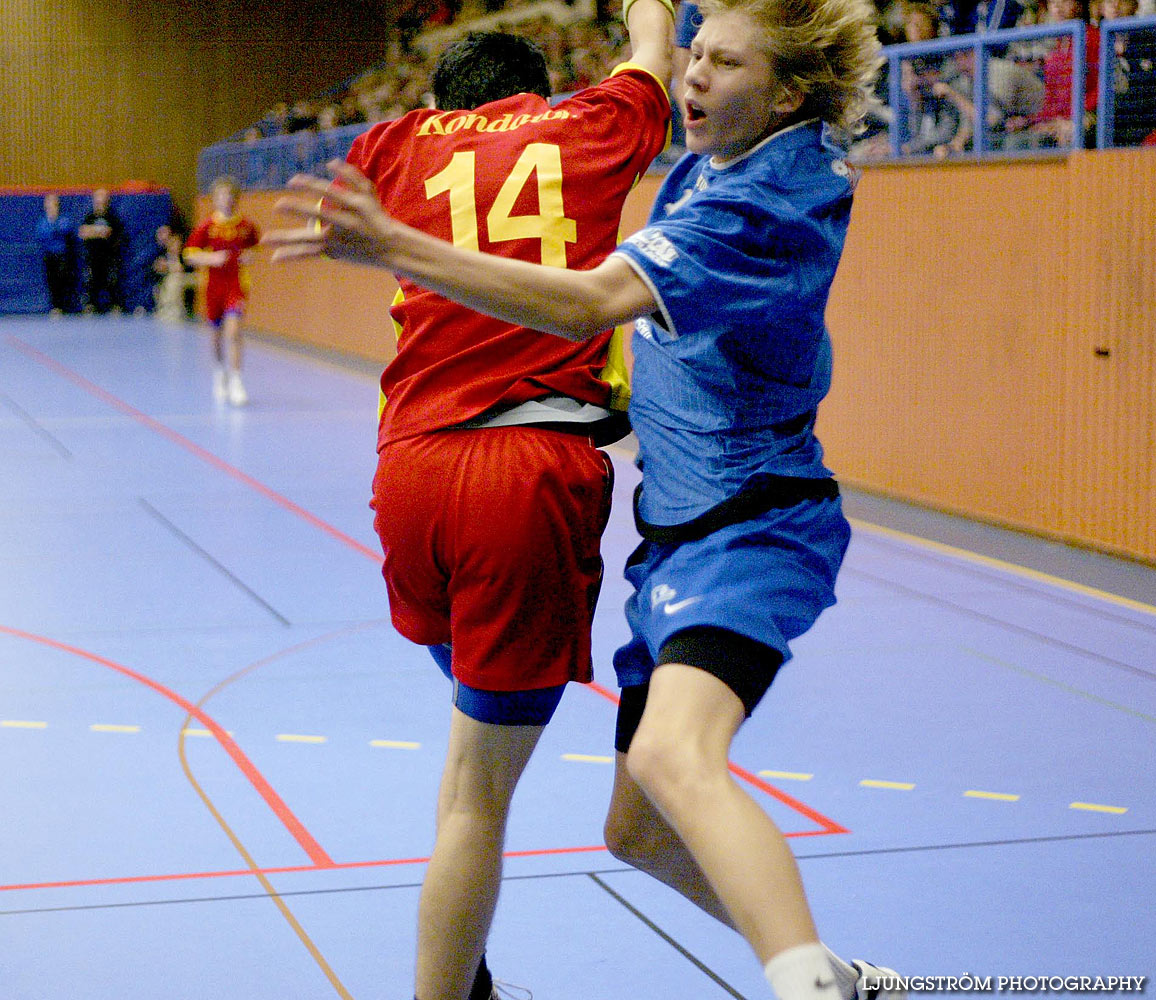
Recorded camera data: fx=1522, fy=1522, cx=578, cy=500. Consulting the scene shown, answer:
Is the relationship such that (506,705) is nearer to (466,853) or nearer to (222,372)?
(466,853)

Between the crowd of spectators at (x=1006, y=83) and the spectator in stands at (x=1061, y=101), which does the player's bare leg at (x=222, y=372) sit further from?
the spectator in stands at (x=1061, y=101)

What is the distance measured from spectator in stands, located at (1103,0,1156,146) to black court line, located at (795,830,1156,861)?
14.6 ft

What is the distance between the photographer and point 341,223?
219 cm

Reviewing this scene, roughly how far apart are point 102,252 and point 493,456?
25972 millimetres

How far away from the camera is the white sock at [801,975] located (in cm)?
215

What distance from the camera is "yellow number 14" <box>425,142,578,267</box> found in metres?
2.76

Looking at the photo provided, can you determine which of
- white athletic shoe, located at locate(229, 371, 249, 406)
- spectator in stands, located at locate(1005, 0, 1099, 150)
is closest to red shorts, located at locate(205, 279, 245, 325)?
white athletic shoe, located at locate(229, 371, 249, 406)

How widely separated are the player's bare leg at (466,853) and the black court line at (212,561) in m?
3.86

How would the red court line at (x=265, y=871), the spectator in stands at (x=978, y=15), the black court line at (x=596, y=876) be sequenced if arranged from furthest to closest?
the spectator in stands at (x=978, y=15) < the red court line at (x=265, y=871) < the black court line at (x=596, y=876)

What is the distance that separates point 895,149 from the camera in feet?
30.7

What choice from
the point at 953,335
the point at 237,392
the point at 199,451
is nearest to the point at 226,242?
the point at 237,392

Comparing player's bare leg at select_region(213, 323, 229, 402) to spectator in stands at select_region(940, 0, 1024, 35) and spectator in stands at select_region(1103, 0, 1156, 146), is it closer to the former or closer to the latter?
spectator in stands at select_region(940, 0, 1024, 35)

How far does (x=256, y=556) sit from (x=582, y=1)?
15.5 meters

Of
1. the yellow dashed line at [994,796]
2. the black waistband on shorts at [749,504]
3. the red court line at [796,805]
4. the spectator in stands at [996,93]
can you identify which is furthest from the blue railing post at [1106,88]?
the black waistband on shorts at [749,504]
